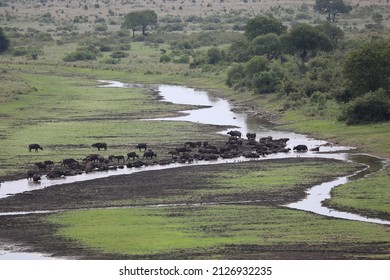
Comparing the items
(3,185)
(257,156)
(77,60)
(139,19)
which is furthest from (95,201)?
(139,19)

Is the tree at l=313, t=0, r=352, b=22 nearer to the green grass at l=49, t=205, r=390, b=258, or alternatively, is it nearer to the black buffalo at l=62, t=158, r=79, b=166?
the black buffalo at l=62, t=158, r=79, b=166

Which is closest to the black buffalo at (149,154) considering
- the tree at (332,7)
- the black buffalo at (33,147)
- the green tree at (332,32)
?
the black buffalo at (33,147)

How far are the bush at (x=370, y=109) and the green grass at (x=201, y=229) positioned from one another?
1955cm

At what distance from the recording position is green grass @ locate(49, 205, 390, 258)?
26375 mm

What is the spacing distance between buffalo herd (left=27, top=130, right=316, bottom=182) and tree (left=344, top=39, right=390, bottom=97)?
7.76 meters

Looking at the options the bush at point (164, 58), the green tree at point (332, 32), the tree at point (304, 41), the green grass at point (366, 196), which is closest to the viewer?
the green grass at point (366, 196)

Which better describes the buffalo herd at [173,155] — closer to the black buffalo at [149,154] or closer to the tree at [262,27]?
the black buffalo at [149,154]

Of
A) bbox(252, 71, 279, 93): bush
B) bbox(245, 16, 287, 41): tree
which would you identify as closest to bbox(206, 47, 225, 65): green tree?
bbox(245, 16, 287, 41): tree

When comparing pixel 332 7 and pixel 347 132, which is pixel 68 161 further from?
pixel 332 7

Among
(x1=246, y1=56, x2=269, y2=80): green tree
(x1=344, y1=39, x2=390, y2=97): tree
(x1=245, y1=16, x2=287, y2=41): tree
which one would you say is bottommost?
(x1=246, y1=56, x2=269, y2=80): green tree

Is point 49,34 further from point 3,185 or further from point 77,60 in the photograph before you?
point 3,185

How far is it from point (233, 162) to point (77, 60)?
6078cm

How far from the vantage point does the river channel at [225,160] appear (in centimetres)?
3175

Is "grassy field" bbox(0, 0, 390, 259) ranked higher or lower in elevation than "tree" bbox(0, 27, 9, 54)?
higher
